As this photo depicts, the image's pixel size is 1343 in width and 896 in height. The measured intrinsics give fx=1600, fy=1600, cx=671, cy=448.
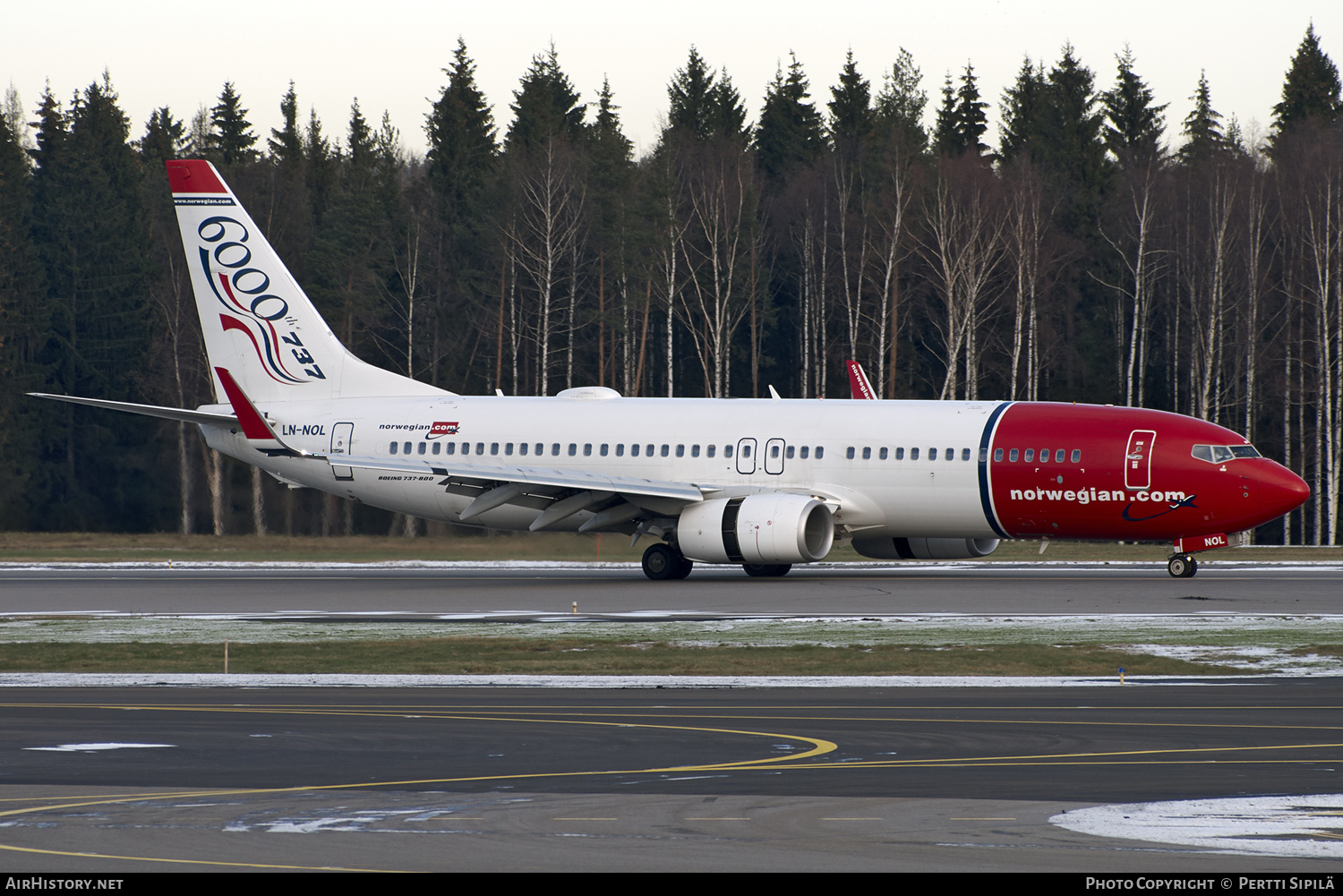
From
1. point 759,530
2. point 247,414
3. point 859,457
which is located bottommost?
point 759,530

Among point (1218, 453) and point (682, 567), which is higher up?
point (1218, 453)

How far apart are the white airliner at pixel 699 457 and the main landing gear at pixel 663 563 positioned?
1.8 inches

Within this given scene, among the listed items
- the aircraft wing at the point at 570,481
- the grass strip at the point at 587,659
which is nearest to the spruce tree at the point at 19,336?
the aircraft wing at the point at 570,481

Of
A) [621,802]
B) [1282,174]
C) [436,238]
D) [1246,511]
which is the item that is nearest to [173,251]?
[436,238]

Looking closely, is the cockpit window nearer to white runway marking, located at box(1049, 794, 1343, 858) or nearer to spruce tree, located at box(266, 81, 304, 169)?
white runway marking, located at box(1049, 794, 1343, 858)

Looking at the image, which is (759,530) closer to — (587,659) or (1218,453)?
(1218,453)

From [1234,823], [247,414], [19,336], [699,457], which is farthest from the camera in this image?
[19,336]

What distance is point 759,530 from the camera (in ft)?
110

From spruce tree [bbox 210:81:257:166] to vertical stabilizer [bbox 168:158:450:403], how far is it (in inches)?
2508

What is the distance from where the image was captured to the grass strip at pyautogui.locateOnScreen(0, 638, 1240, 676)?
19.6 m

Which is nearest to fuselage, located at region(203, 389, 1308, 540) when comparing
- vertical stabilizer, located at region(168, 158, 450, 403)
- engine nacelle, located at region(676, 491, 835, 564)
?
engine nacelle, located at region(676, 491, 835, 564)

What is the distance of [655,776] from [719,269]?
2531 inches

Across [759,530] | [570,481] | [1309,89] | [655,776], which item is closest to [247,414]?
[570,481]

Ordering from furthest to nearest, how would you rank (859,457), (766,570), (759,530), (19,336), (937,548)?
(19,336) < (937,548) < (766,570) < (859,457) < (759,530)
